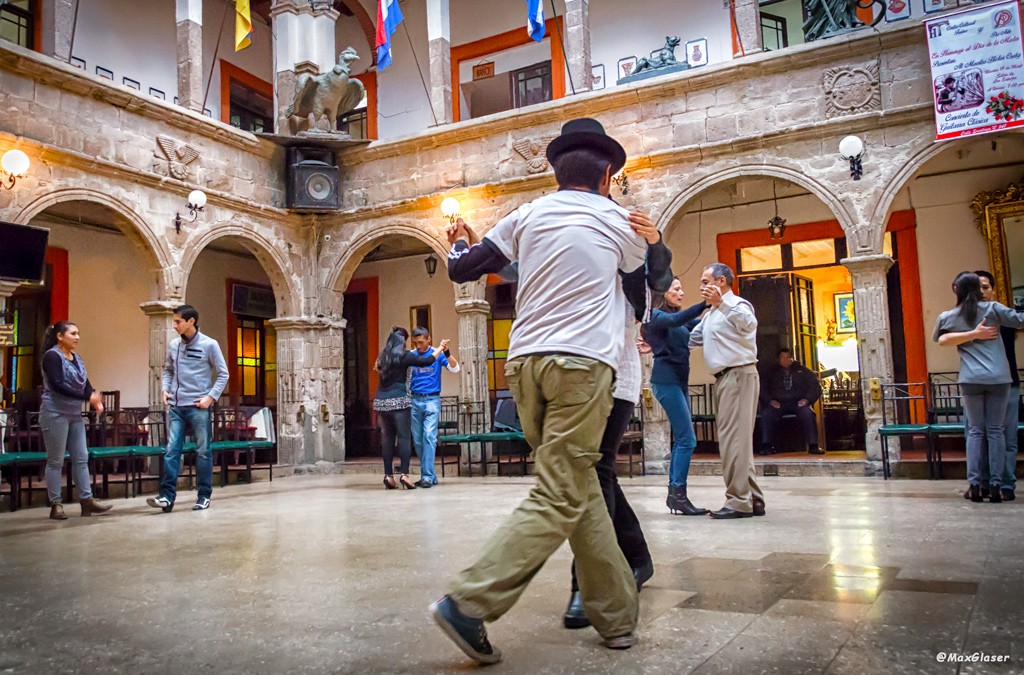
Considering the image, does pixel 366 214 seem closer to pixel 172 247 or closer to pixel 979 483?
pixel 172 247

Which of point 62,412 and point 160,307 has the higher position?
point 160,307

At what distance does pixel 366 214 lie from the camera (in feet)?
36.7

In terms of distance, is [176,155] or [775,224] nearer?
A: [176,155]

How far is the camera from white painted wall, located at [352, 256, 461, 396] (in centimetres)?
1327

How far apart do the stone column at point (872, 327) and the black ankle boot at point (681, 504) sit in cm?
403

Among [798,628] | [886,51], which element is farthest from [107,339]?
[798,628]

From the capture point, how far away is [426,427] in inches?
306

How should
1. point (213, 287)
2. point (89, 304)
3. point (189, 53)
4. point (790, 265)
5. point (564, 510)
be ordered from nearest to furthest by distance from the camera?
point (564, 510) < point (189, 53) < point (790, 265) < point (89, 304) < point (213, 287)

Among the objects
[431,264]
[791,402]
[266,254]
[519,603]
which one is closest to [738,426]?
[519,603]

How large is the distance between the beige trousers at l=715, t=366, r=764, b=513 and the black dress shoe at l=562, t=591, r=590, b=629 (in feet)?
7.84

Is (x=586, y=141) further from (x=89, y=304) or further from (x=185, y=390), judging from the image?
(x=89, y=304)

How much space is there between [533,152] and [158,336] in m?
4.99

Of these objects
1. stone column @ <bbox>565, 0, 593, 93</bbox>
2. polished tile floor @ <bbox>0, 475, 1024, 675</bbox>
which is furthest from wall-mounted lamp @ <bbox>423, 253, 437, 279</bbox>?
polished tile floor @ <bbox>0, 475, 1024, 675</bbox>

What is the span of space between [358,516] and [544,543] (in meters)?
3.60
